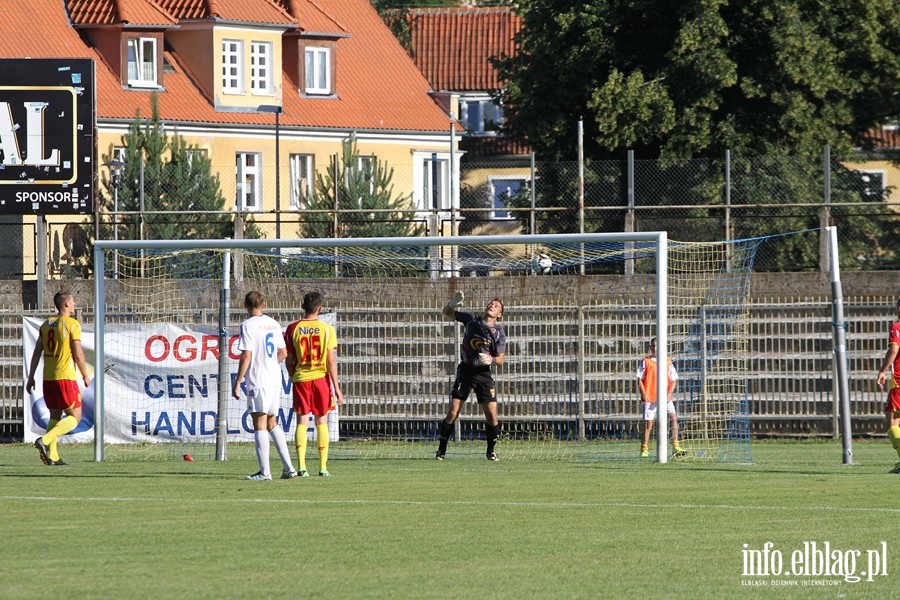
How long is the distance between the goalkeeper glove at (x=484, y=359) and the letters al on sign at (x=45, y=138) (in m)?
8.54

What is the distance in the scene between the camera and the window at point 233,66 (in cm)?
4678

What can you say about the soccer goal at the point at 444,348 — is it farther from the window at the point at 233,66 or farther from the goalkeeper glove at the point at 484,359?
the window at the point at 233,66

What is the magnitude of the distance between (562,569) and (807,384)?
15.0 meters

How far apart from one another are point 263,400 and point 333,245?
3.66m

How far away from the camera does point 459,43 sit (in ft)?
223

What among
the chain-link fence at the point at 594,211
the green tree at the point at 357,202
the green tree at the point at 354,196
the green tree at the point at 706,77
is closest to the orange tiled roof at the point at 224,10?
the green tree at the point at 357,202

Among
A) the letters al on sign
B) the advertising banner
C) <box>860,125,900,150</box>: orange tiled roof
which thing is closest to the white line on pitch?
the advertising banner

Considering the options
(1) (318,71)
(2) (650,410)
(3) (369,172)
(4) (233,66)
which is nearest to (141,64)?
(4) (233,66)

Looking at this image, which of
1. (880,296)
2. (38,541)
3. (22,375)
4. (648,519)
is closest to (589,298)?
(880,296)

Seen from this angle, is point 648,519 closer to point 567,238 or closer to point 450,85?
point 567,238

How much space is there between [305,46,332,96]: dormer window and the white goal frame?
31915 millimetres

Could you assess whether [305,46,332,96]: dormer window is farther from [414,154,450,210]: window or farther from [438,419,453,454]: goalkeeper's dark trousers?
[438,419,453,454]: goalkeeper's dark trousers

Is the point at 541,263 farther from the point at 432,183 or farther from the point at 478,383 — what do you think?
the point at 432,183

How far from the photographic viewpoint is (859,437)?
929 inches
